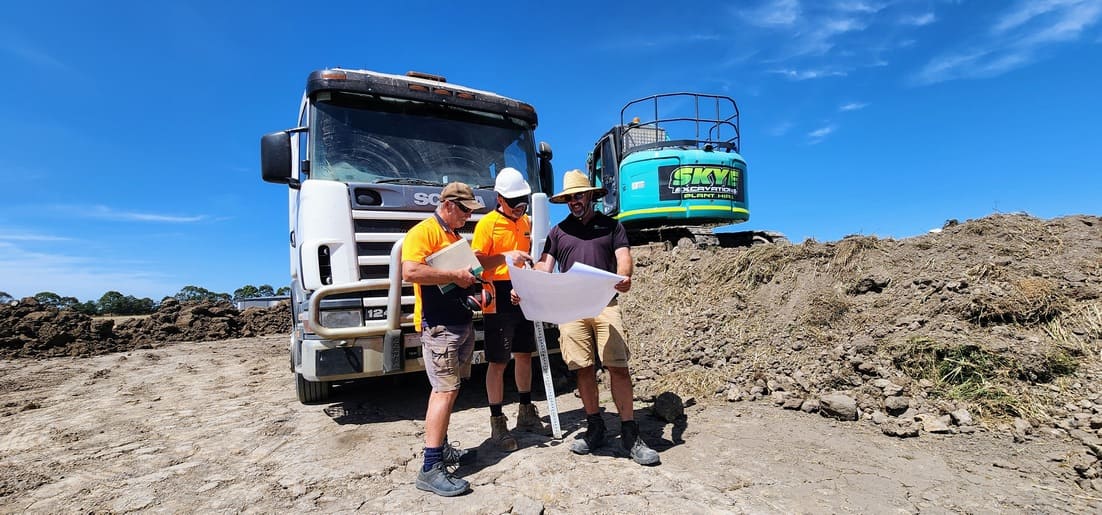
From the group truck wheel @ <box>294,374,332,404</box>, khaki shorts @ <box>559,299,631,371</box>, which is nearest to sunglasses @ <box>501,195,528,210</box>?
khaki shorts @ <box>559,299,631,371</box>

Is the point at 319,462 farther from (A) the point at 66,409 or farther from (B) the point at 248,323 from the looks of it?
(B) the point at 248,323

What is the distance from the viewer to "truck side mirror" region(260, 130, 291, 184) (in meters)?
4.89

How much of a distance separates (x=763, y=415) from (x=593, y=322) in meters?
1.81

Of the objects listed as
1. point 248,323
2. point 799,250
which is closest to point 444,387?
point 799,250

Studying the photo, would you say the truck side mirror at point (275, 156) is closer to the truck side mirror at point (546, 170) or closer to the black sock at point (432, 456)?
the truck side mirror at point (546, 170)

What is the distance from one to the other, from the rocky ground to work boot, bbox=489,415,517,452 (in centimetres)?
10

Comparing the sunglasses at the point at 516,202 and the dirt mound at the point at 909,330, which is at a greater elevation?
the sunglasses at the point at 516,202

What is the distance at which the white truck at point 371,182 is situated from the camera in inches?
173

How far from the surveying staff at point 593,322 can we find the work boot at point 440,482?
854 mm

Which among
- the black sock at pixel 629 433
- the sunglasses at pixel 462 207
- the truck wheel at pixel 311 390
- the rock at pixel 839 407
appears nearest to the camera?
the sunglasses at pixel 462 207

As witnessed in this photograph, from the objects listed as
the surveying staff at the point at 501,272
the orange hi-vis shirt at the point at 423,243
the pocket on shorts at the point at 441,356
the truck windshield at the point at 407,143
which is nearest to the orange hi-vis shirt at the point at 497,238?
the surveying staff at the point at 501,272

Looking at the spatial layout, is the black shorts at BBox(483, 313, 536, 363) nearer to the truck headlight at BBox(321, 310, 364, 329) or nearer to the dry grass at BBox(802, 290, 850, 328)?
the truck headlight at BBox(321, 310, 364, 329)

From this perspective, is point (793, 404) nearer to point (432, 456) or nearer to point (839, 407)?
point (839, 407)

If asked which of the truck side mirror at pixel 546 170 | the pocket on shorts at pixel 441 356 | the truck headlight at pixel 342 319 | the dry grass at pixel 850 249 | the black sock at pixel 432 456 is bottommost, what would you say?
the black sock at pixel 432 456
